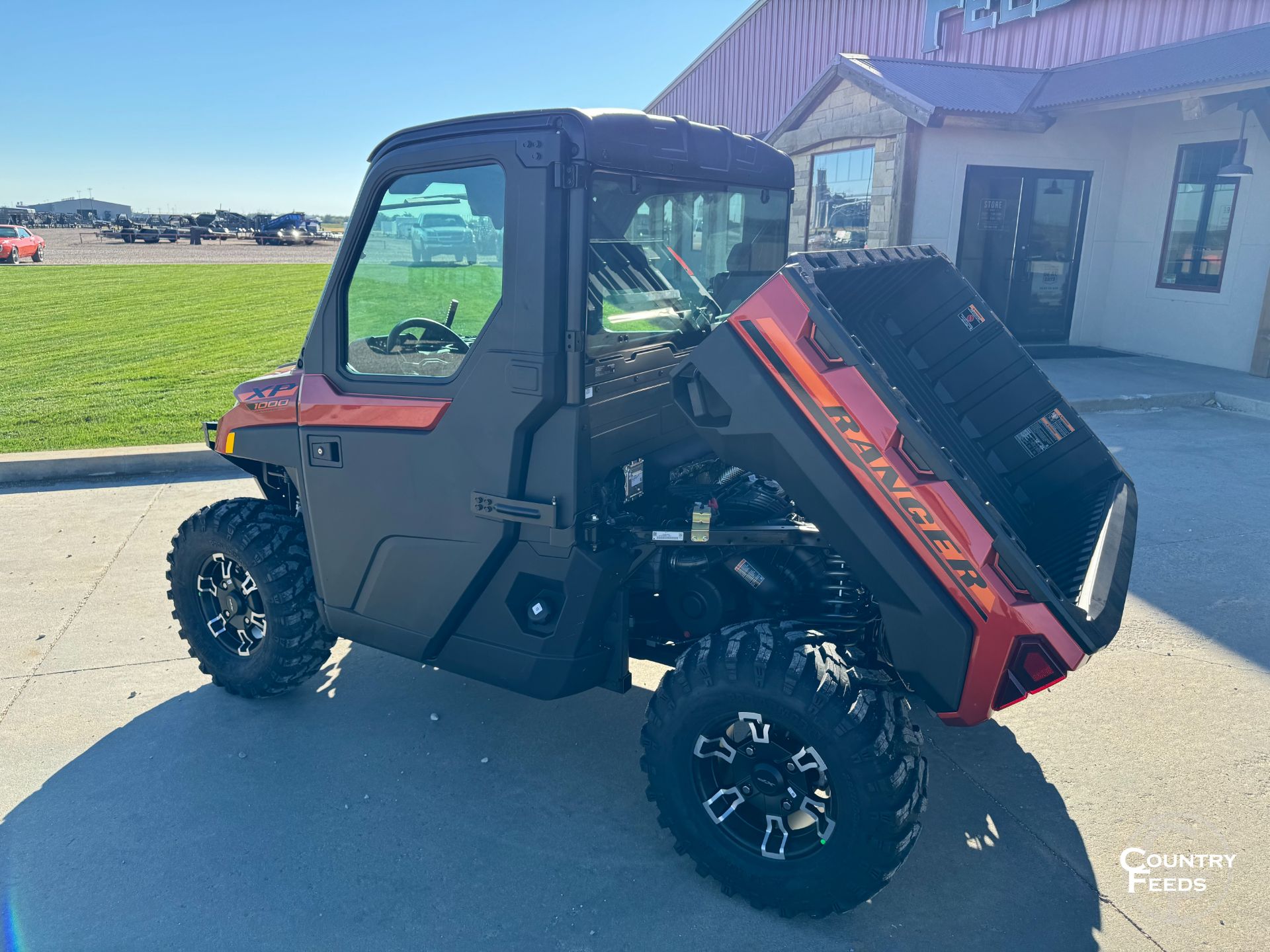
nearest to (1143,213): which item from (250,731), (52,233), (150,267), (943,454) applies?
(943,454)

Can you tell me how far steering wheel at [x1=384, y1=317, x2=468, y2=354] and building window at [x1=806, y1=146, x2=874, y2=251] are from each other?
9.75 m

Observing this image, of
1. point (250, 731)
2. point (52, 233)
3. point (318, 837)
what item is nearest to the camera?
point (318, 837)

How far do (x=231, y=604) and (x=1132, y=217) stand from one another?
13.0 meters

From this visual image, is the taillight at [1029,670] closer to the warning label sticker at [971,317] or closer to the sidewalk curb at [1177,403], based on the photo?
the warning label sticker at [971,317]

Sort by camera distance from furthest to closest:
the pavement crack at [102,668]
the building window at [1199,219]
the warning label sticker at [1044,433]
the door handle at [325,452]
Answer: the building window at [1199,219]
the pavement crack at [102,668]
the warning label sticker at [1044,433]
the door handle at [325,452]

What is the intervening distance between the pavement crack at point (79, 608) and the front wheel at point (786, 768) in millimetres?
3160

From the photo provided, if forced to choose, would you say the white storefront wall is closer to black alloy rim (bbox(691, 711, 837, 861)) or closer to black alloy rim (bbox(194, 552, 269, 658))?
black alloy rim (bbox(194, 552, 269, 658))

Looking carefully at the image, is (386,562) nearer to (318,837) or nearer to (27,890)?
(318,837)

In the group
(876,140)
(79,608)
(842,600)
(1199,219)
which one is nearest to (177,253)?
(876,140)

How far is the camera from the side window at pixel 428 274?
10.2 ft

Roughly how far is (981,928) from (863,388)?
1716mm

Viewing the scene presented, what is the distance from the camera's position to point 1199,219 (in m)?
11.9

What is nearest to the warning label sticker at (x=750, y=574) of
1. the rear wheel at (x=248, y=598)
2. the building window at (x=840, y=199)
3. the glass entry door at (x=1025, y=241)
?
the rear wheel at (x=248, y=598)

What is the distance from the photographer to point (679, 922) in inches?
114
